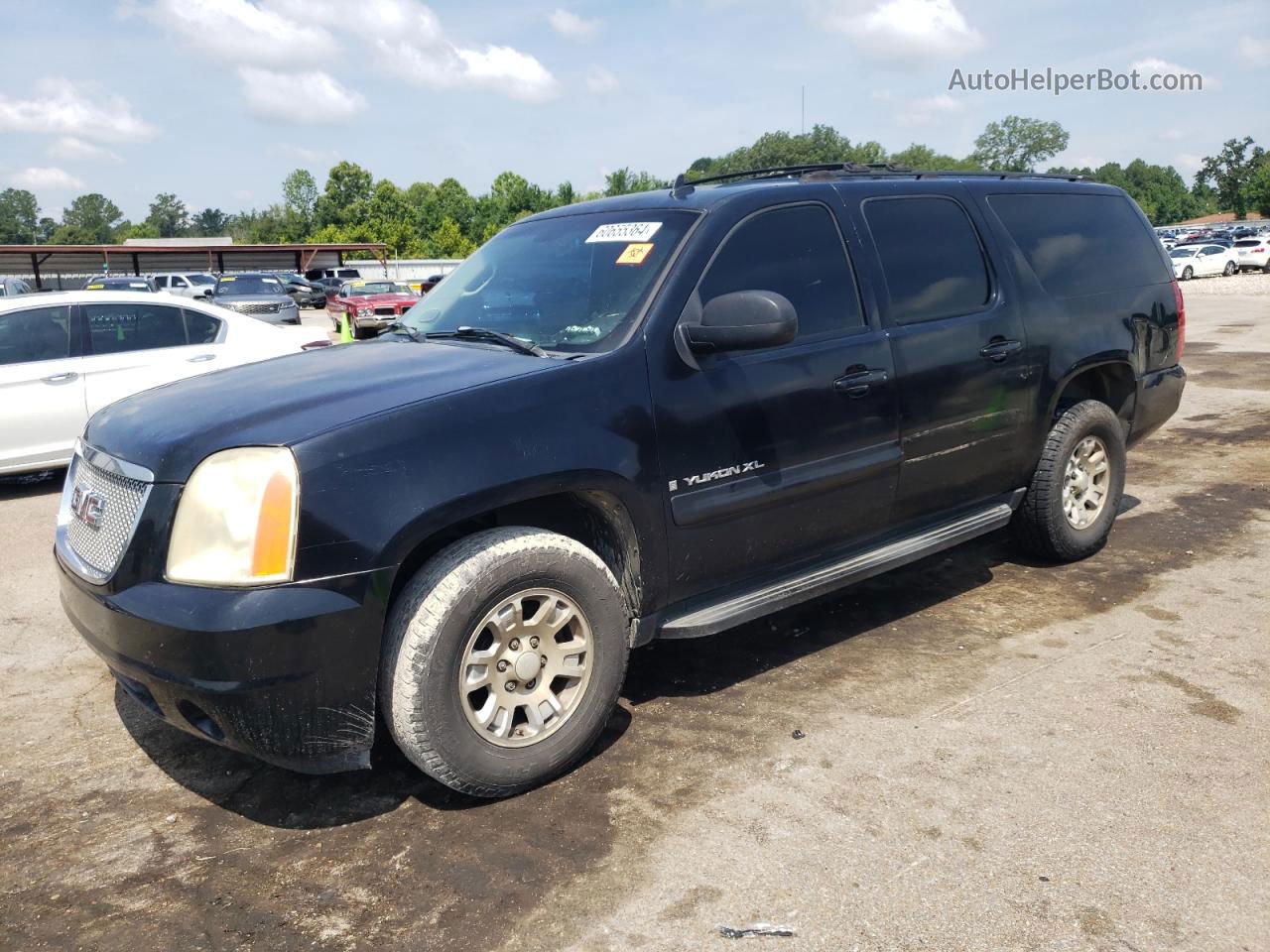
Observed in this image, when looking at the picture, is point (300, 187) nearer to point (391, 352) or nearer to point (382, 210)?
point (382, 210)

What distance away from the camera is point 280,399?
3.15 m

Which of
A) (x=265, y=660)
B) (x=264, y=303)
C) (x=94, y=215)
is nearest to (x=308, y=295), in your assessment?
(x=264, y=303)

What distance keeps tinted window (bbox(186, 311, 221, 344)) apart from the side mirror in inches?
252

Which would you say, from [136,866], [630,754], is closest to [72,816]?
[136,866]

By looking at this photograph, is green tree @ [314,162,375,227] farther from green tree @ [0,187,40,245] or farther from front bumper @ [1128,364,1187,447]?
front bumper @ [1128,364,1187,447]

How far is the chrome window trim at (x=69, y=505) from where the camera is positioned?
2.92 meters

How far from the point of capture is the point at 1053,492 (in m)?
5.00

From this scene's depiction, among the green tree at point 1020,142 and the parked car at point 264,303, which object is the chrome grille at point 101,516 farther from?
the green tree at point 1020,142

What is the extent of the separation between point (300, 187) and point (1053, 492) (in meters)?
139

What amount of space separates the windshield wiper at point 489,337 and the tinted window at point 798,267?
656 millimetres

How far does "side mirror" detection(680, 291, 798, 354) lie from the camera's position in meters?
3.40

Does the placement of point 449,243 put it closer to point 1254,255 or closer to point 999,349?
point 1254,255

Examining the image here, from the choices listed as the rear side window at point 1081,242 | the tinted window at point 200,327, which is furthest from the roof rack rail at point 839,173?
the tinted window at point 200,327

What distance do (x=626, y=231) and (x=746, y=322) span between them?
774 millimetres
